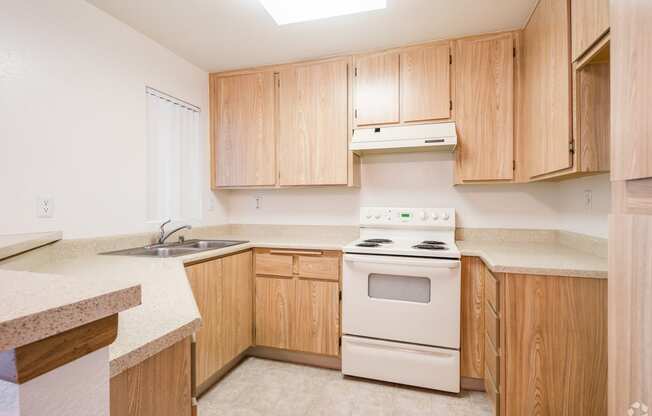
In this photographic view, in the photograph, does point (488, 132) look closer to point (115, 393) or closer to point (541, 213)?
point (541, 213)

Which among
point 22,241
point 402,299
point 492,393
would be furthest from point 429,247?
point 22,241

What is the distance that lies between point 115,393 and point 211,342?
1.49m

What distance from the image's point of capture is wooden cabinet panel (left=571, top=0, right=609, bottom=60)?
117cm

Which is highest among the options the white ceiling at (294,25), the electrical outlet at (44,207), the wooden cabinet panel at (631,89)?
the white ceiling at (294,25)

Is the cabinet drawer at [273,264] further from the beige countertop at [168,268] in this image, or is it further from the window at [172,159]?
the window at [172,159]

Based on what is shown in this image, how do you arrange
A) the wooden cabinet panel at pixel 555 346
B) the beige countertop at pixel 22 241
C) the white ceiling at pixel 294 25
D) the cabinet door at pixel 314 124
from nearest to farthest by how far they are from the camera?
1. the beige countertop at pixel 22 241
2. the wooden cabinet panel at pixel 555 346
3. the white ceiling at pixel 294 25
4. the cabinet door at pixel 314 124

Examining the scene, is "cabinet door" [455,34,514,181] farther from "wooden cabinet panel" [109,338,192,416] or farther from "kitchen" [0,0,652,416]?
"wooden cabinet panel" [109,338,192,416]

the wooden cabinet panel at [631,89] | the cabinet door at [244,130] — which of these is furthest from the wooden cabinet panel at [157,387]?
the cabinet door at [244,130]

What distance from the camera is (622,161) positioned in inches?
31.9

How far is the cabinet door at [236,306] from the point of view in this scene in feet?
6.95

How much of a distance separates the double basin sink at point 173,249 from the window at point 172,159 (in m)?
0.24

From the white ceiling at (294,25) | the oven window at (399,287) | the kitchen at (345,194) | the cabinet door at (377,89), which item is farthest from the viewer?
the cabinet door at (377,89)

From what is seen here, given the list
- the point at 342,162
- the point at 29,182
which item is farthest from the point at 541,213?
the point at 29,182

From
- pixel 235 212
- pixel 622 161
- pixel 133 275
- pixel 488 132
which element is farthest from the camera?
pixel 235 212
